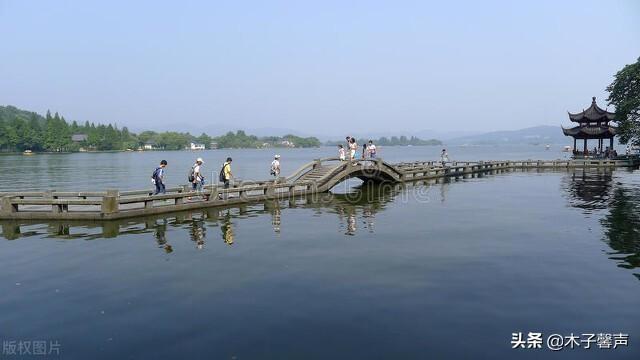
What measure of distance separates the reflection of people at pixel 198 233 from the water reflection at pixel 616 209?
1213cm

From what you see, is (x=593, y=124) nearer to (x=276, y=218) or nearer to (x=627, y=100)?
(x=627, y=100)

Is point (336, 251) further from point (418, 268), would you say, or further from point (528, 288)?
point (528, 288)

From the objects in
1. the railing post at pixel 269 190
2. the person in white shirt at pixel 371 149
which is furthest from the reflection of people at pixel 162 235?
the person in white shirt at pixel 371 149

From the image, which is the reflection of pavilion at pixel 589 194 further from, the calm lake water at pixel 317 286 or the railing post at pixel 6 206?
the railing post at pixel 6 206

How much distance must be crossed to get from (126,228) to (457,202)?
16985 mm

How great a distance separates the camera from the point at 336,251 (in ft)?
44.1

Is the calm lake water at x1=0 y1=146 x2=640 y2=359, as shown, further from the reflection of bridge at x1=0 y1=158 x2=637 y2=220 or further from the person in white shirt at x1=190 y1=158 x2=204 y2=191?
the person in white shirt at x1=190 y1=158 x2=204 y2=191

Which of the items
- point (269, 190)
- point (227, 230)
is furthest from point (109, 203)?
point (269, 190)

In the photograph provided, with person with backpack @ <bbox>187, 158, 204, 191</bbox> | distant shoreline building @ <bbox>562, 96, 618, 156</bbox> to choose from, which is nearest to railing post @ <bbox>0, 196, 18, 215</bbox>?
person with backpack @ <bbox>187, 158, 204, 191</bbox>

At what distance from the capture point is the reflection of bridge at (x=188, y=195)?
1784 cm

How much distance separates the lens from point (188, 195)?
20203 millimetres

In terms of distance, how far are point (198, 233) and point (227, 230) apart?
1099 mm

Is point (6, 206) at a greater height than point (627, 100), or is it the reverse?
point (627, 100)

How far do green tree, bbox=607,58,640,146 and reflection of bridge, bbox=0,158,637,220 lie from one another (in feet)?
63.6
